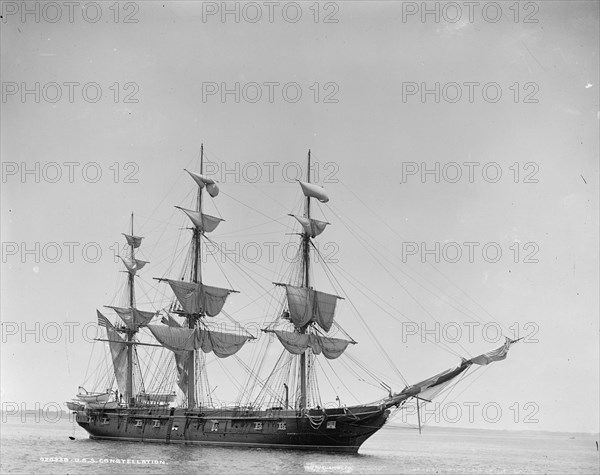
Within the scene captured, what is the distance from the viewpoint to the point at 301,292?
58406 mm

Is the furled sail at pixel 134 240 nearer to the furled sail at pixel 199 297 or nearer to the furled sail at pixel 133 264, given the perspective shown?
the furled sail at pixel 133 264

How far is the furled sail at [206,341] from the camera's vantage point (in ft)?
207

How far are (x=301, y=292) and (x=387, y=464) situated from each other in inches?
574

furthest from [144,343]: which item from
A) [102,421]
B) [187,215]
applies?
[187,215]

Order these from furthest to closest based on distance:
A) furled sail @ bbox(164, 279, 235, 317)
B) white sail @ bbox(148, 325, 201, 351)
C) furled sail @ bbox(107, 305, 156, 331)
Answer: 1. furled sail @ bbox(107, 305, 156, 331)
2. furled sail @ bbox(164, 279, 235, 317)
3. white sail @ bbox(148, 325, 201, 351)

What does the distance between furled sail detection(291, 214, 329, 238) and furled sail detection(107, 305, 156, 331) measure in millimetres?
20266

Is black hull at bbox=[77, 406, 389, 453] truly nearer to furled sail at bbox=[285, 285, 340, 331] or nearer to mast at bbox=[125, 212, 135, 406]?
furled sail at bbox=[285, 285, 340, 331]

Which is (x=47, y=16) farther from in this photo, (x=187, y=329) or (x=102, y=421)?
(x=102, y=421)

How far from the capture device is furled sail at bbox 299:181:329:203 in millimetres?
55188

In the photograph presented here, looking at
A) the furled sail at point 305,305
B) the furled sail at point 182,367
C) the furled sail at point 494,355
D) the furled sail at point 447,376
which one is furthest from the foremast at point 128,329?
the furled sail at point 494,355

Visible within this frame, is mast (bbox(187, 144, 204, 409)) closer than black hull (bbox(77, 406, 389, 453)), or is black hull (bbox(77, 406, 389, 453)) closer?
black hull (bbox(77, 406, 389, 453))

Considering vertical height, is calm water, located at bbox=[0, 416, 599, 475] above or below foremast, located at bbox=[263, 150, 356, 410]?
below

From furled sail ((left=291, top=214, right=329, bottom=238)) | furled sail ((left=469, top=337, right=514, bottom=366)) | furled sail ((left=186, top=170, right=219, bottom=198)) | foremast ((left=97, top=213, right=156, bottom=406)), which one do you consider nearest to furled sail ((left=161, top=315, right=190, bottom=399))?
foremast ((left=97, top=213, right=156, bottom=406))

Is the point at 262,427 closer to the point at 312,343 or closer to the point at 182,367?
the point at 312,343
